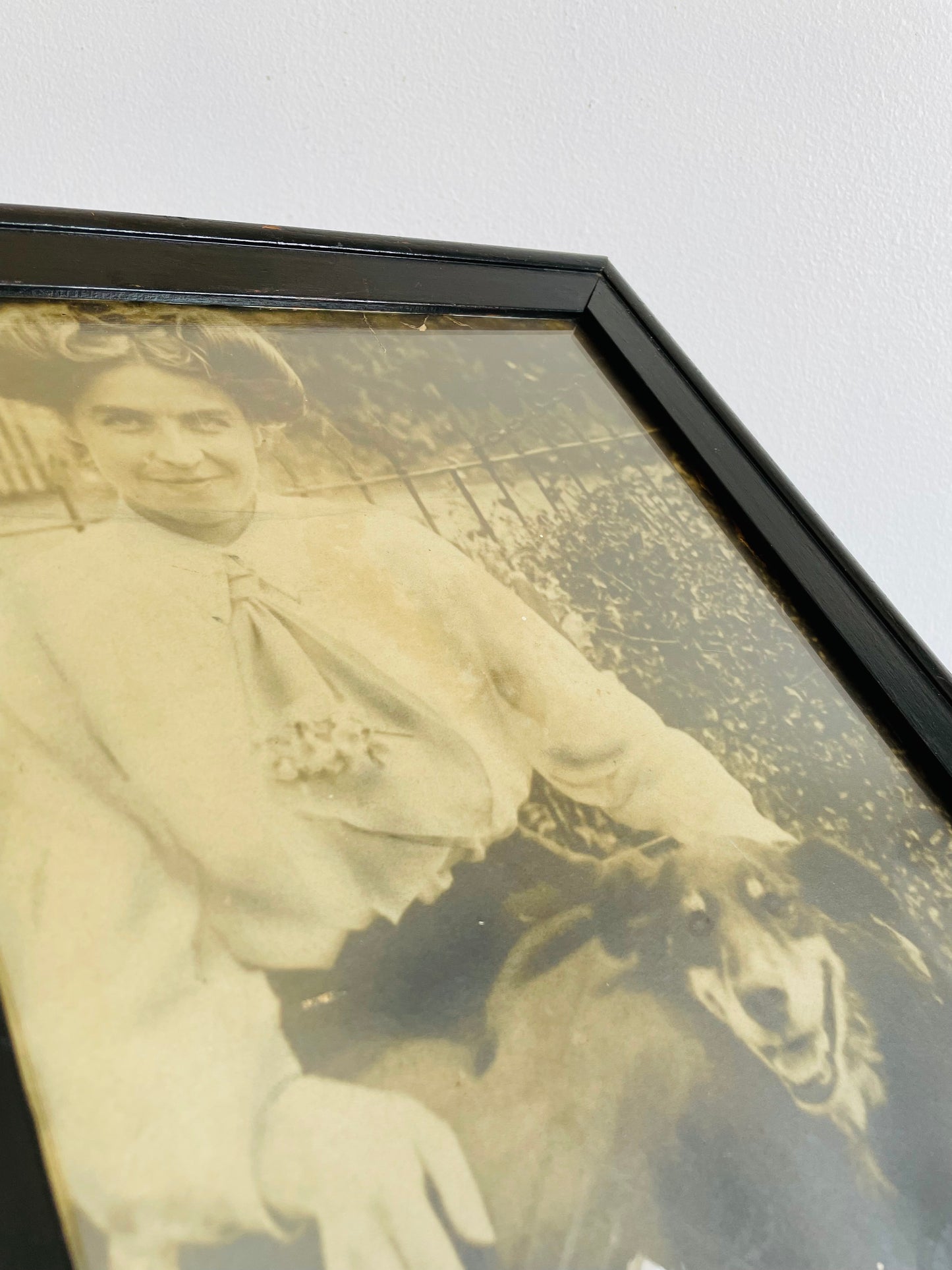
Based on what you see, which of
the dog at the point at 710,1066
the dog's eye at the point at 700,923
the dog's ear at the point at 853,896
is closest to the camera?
the dog at the point at 710,1066

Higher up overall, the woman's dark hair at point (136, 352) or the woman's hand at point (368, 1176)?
the woman's dark hair at point (136, 352)

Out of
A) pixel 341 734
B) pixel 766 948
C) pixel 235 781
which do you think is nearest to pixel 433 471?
pixel 341 734

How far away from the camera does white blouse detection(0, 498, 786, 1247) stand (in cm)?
74

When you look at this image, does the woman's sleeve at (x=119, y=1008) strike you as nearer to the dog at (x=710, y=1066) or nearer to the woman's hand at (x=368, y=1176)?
the woman's hand at (x=368, y=1176)

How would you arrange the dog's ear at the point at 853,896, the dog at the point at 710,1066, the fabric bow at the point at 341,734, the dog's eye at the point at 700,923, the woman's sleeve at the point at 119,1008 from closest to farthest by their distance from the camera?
1. the woman's sleeve at the point at 119,1008
2. the dog at the point at 710,1066
3. the fabric bow at the point at 341,734
4. the dog's eye at the point at 700,923
5. the dog's ear at the point at 853,896

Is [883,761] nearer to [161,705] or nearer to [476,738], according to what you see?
[476,738]

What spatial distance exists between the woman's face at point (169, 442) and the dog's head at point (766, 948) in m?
0.59

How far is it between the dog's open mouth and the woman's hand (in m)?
0.39

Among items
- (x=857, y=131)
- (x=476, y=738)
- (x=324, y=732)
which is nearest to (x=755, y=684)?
(x=476, y=738)

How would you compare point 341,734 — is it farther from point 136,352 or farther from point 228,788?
point 136,352

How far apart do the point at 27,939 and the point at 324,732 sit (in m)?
0.34

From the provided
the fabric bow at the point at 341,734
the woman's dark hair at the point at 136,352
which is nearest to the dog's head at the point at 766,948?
the fabric bow at the point at 341,734

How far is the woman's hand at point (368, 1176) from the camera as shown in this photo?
738mm

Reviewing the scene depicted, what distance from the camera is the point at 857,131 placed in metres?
2.51
